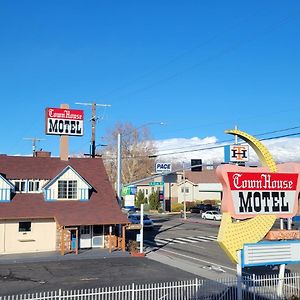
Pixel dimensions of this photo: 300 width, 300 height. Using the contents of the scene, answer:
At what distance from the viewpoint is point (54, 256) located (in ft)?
100

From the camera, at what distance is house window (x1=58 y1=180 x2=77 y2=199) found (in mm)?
34625

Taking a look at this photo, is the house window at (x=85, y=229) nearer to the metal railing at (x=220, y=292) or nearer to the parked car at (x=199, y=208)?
the metal railing at (x=220, y=292)

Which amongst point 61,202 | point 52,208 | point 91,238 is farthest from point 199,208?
point 52,208

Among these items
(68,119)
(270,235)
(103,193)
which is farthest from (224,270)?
(68,119)

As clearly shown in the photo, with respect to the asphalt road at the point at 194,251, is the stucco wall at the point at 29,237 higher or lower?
higher

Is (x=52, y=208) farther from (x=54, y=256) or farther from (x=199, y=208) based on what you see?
(x=199, y=208)

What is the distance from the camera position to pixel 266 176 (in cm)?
1830

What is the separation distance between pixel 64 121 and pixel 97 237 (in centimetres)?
1060

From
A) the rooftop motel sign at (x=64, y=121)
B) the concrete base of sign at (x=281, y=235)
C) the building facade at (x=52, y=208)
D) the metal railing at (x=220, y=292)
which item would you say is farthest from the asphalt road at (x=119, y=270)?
the rooftop motel sign at (x=64, y=121)

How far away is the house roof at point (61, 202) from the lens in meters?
32.3

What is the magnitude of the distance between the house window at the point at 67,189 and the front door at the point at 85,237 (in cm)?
249

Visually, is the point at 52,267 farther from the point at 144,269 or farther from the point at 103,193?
the point at 103,193

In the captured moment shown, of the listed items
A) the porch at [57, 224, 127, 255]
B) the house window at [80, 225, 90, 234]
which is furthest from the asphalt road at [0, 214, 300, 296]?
the house window at [80, 225, 90, 234]

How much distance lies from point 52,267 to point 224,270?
32.5 ft
